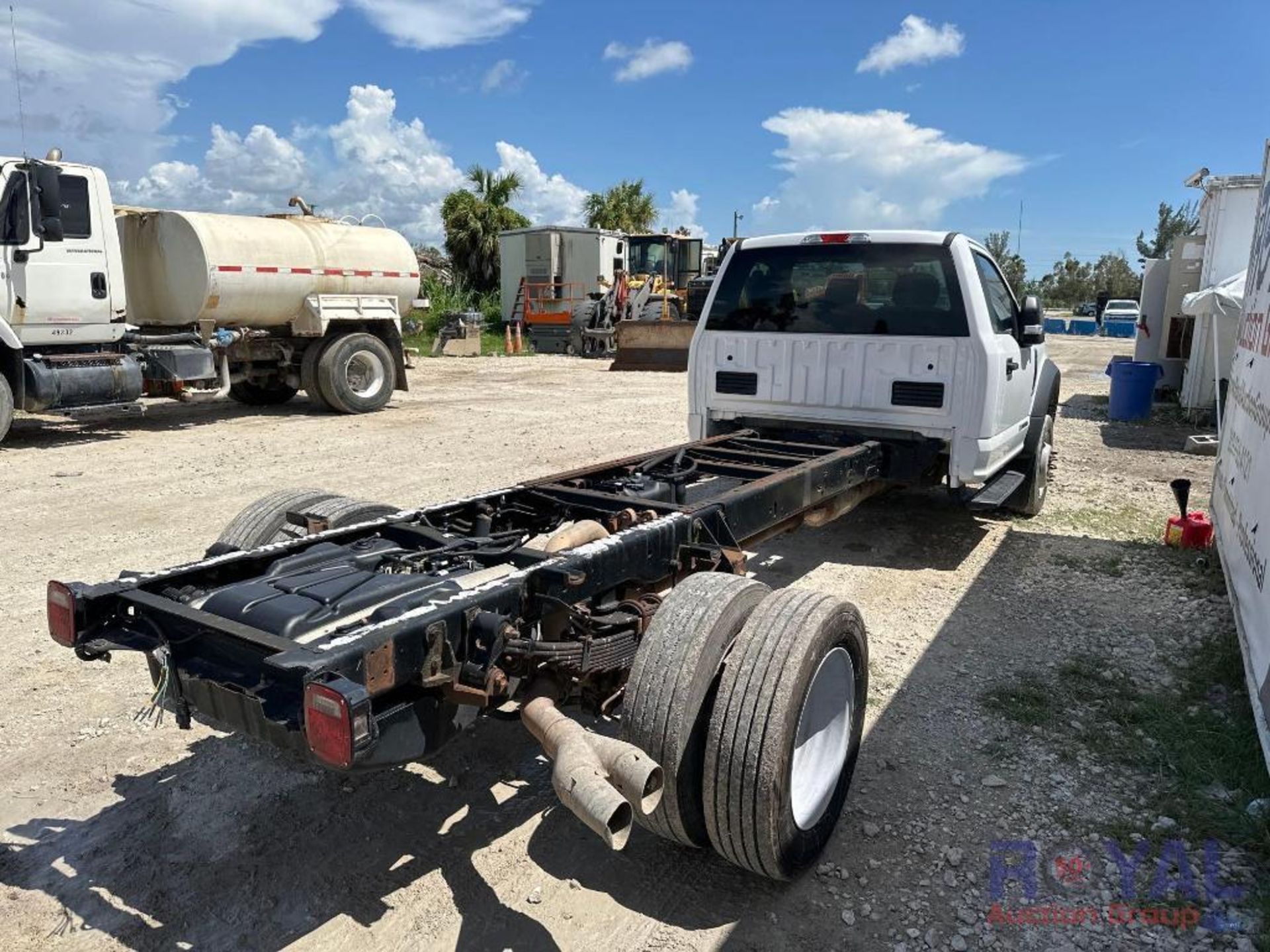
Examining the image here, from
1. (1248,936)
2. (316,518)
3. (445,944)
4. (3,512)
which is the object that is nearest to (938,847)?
(1248,936)

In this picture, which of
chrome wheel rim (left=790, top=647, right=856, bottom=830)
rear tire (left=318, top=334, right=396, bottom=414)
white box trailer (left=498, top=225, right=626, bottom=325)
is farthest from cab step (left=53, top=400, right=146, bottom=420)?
white box trailer (left=498, top=225, right=626, bottom=325)

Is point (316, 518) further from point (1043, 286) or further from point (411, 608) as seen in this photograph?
point (1043, 286)

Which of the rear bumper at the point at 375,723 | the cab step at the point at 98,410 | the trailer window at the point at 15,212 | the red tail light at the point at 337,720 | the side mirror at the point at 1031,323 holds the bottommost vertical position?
the cab step at the point at 98,410

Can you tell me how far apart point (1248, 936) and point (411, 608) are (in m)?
2.61

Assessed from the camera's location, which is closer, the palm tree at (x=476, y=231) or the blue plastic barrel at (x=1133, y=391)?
the blue plastic barrel at (x=1133, y=391)

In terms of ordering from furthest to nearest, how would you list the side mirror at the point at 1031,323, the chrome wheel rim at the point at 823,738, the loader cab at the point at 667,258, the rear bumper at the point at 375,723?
the loader cab at the point at 667,258
the side mirror at the point at 1031,323
the chrome wheel rim at the point at 823,738
the rear bumper at the point at 375,723

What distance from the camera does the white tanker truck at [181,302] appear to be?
381 inches

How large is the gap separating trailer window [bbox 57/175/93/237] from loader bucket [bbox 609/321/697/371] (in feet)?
37.9

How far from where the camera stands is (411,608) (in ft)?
8.84

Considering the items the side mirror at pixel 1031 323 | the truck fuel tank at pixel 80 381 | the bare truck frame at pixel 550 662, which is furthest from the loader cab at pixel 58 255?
the side mirror at pixel 1031 323

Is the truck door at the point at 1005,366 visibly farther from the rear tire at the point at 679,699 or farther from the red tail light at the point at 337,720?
the red tail light at the point at 337,720

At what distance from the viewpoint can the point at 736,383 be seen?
6363 mm

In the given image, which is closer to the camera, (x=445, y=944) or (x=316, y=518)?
(x=445, y=944)

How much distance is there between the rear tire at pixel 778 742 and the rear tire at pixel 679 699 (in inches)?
1.9
